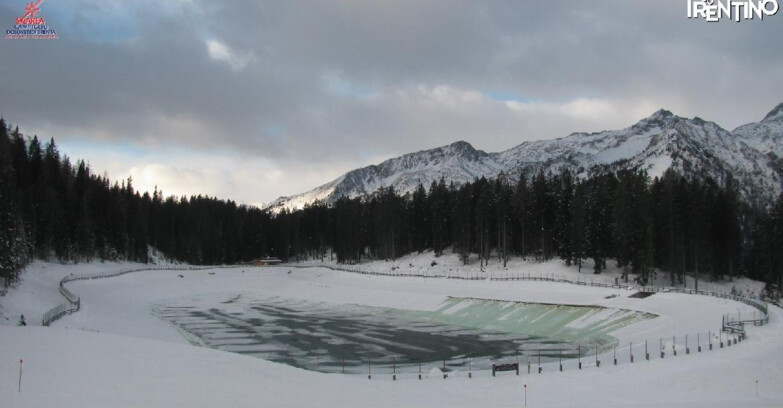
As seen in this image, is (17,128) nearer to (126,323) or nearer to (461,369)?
(126,323)

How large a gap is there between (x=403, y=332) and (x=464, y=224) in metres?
60.1

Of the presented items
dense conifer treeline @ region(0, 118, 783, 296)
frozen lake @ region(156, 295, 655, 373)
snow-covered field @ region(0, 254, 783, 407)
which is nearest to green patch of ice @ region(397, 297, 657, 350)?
frozen lake @ region(156, 295, 655, 373)

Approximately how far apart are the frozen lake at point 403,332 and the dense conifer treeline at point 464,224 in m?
25.1

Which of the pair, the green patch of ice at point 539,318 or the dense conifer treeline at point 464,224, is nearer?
the green patch of ice at point 539,318

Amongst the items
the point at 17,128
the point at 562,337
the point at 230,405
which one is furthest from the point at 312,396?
the point at 17,128

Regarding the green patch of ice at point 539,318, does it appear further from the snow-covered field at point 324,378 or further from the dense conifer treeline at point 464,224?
the dense conifer treeline at point 464,224

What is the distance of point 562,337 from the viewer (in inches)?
2062

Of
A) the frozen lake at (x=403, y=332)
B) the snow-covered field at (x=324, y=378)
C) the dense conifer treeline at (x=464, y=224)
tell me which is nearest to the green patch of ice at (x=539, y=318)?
the frozen lake at (x=403, y=332)

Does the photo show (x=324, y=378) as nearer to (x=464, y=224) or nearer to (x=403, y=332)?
(x=403, y=332)

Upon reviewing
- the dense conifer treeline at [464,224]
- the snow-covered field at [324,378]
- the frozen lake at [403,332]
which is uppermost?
the dense conifer treeline at [464,224]

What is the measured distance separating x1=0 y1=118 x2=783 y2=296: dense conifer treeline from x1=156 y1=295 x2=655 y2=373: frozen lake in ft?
82.3

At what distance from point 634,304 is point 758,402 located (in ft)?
113

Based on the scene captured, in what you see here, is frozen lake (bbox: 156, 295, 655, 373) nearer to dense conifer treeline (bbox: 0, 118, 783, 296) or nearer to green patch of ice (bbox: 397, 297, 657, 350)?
green patch of ice (bbox: 397, 297, 657, 350)

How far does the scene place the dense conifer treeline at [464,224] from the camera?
273 feet
